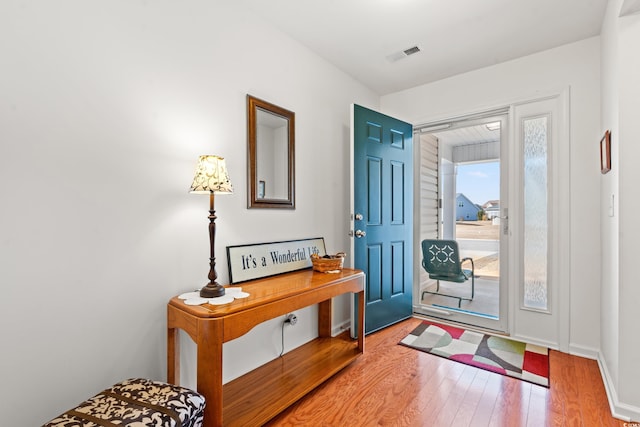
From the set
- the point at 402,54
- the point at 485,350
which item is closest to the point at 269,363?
the point at 485,350

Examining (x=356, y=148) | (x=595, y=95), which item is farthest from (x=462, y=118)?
(x=356, y=148)

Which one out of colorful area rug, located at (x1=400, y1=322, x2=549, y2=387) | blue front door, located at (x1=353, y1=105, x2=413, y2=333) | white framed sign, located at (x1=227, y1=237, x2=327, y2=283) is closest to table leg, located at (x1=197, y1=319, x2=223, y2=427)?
white framed sign, located at (x1=227, y1=237, x2=327, y2=283)

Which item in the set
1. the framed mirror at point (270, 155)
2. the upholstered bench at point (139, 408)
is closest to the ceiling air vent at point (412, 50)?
the framed mirror at point (270, 155)

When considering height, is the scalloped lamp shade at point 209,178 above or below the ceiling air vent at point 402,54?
below

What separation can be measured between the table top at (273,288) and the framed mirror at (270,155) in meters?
0.54

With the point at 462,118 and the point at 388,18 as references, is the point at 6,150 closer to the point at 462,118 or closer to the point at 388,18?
the point at 388,18

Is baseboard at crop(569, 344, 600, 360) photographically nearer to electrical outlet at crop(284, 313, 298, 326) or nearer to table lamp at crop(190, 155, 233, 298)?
electrical outlet at crop(284, 313, 298, 326)

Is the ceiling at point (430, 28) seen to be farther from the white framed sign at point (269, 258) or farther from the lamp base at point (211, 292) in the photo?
the lamp base at point (211, 292)

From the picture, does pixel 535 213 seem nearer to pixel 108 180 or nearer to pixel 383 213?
pixel 383 213

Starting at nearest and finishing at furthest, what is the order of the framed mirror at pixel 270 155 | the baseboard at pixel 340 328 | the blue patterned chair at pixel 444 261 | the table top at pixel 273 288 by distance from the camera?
the table top at pixel 273 288 < the framed mirror at pixel 270 155 < the baseboard at pixel 340 328 < the blue patterned chair at pixel 444 261

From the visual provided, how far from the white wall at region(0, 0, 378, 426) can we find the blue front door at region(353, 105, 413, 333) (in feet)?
3.23

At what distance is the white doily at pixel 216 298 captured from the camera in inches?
61.7

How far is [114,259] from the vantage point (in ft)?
4.92

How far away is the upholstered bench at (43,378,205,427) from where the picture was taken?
3.46 ft
